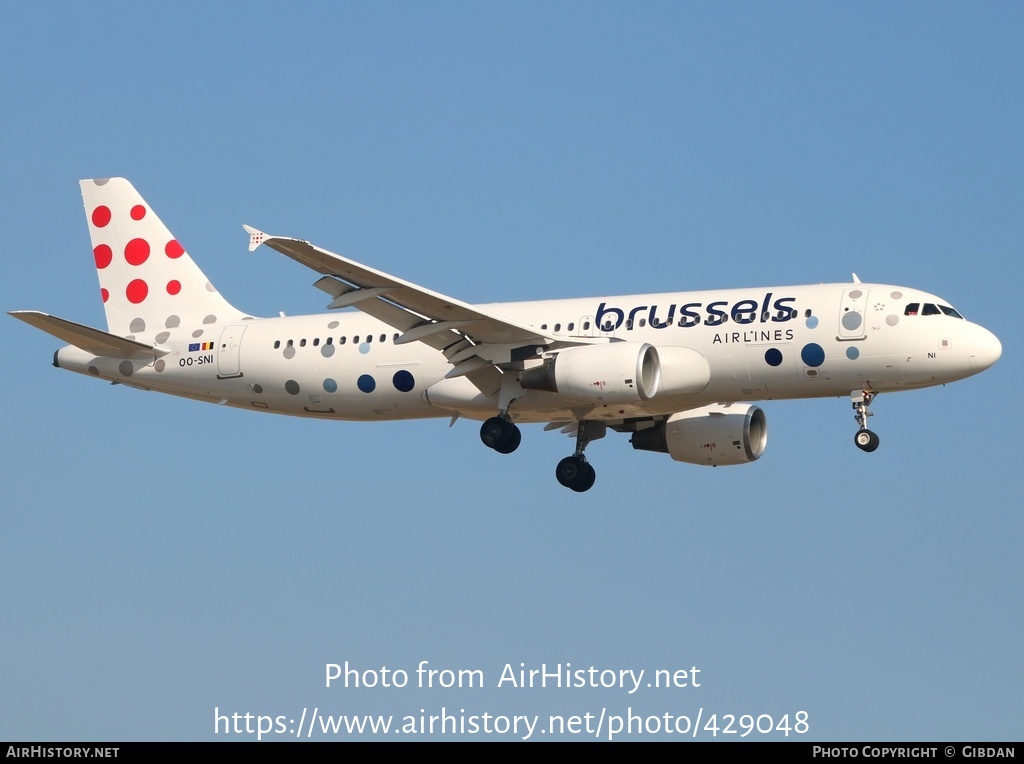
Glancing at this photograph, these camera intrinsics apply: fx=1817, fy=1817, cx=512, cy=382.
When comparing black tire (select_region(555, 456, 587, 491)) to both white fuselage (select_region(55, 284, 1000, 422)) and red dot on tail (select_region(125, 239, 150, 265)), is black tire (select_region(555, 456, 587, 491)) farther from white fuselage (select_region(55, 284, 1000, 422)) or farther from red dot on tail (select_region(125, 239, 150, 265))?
red dot on tail (select_region(125, 239, 150, 265))

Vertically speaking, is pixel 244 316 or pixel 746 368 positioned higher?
pixel 244 316

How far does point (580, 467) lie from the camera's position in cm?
4575

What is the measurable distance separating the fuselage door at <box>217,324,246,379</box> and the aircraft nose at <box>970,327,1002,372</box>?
59.7 feet

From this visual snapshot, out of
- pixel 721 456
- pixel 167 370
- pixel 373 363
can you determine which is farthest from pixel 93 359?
pixel 721 456

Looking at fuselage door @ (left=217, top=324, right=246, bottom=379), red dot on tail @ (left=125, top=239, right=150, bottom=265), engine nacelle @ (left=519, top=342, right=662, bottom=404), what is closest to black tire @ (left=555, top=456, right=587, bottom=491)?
engine nacelle @ (left=519, top=342, right=662, bottom=404)

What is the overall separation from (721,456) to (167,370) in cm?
1445

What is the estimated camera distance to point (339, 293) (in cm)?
4069

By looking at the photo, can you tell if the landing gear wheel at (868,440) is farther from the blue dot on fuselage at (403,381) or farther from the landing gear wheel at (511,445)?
the blue dot on fuselage at (403,381)

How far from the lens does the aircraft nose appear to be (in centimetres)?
4103

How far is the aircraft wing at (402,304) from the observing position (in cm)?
3906

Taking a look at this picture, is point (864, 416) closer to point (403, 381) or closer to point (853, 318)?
point (853, 318)

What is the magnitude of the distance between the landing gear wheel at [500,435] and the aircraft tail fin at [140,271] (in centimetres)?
857

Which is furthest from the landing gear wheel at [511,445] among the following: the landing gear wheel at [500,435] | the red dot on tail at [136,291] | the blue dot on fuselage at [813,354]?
the red dot on tail at [136,291]
